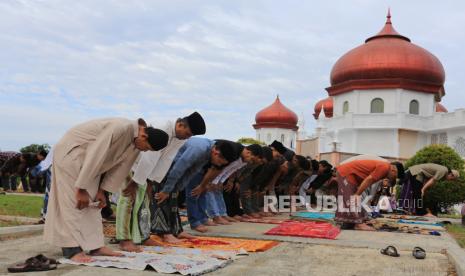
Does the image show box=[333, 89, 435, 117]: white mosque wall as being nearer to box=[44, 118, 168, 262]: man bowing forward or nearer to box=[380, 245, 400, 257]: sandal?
box=[380, 245, 400, 257]: sandal

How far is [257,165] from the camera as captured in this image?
8.53 metres

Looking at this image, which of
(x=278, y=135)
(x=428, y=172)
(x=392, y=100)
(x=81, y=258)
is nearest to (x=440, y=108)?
(x=392, y=100)

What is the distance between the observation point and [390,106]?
103 ft

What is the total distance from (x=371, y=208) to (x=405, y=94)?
74.9 feet

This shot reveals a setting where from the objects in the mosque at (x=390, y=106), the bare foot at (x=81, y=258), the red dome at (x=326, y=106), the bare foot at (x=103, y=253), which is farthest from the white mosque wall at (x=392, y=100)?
the bare foot at (x=81, y=258)

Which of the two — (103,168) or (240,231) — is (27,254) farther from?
(240,231)

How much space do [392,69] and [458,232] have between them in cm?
2446

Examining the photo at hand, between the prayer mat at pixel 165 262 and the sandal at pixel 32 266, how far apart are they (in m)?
0.24

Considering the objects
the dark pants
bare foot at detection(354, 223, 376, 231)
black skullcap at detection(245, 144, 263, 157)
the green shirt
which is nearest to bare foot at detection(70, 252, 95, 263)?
black skullcap at detection(245, 144, 263, 157)

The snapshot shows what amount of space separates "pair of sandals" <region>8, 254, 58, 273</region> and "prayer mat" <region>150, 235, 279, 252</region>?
145cm

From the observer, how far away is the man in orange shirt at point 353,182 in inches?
292

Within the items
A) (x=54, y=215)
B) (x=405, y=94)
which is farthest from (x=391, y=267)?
(x=405, y=94)

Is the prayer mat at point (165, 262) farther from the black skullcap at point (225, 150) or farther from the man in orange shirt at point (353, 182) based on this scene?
the man in orange shirt at point (353, 182)

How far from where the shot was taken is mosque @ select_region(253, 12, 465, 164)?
31.1 meters
